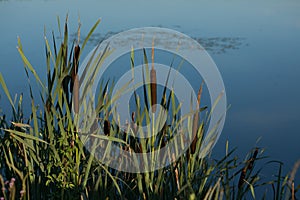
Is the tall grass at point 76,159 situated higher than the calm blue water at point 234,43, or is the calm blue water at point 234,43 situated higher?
the tall grass at point 76,159

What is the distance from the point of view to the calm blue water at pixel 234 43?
3592 mm

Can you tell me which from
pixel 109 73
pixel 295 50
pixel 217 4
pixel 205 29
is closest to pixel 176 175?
pixel 109 73

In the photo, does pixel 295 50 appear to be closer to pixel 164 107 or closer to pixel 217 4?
pixel 217 4

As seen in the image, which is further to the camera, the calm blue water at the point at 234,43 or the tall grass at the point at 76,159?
the calm blue water at the point at 234,43

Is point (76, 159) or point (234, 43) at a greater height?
point (76, 159)

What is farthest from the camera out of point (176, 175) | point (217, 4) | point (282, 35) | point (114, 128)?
point (217, 4)

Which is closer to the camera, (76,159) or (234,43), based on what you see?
(76,159)

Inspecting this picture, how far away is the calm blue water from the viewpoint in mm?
3592

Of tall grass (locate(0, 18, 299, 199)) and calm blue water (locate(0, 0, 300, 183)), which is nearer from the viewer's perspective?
tall grass (locate(0, 18, 299, 199))

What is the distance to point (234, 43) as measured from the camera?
540 cm

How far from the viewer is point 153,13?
6.55 m

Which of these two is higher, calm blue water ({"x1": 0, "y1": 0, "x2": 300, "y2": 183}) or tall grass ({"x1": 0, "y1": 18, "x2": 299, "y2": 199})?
tall grass ({"x1": 0, "y1": 18, "x2": 299, "y2": 199})

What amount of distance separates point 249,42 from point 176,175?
4119 mm

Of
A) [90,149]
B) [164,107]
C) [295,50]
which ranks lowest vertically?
[295,50]
